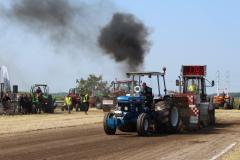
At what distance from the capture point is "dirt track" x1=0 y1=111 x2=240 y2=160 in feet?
47.4

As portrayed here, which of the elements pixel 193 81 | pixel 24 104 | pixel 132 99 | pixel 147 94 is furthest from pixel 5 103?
pixel 132 99

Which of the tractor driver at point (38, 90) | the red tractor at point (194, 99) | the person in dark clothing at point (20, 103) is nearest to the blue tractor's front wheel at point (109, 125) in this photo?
the red tractor at point (194, 99)

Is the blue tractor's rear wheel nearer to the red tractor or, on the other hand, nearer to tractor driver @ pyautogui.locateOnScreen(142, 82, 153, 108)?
tractor driver @ pyautogui.locateOnScreen(142, 82, 153, 108)

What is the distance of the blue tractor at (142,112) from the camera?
2066cm

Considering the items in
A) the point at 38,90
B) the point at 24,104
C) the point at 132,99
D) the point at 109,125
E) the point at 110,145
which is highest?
the point at 38,90

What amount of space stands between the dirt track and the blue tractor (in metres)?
0.48

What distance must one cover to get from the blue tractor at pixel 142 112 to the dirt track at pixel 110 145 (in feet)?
1.57

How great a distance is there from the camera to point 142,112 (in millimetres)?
20875

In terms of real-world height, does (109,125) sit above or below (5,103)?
below

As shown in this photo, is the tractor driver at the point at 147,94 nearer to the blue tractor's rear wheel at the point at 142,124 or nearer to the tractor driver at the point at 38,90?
the blue tractor's rear wheel at the point at 142,124

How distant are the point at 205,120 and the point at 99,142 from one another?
958cm

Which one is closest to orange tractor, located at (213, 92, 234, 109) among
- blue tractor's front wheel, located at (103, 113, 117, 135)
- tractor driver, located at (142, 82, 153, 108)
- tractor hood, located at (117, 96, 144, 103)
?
tractor driver, located at (142, 82, 153, 108)

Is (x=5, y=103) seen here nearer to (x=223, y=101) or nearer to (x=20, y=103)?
(x=20, y=103)

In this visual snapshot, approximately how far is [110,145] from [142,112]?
408 cm
